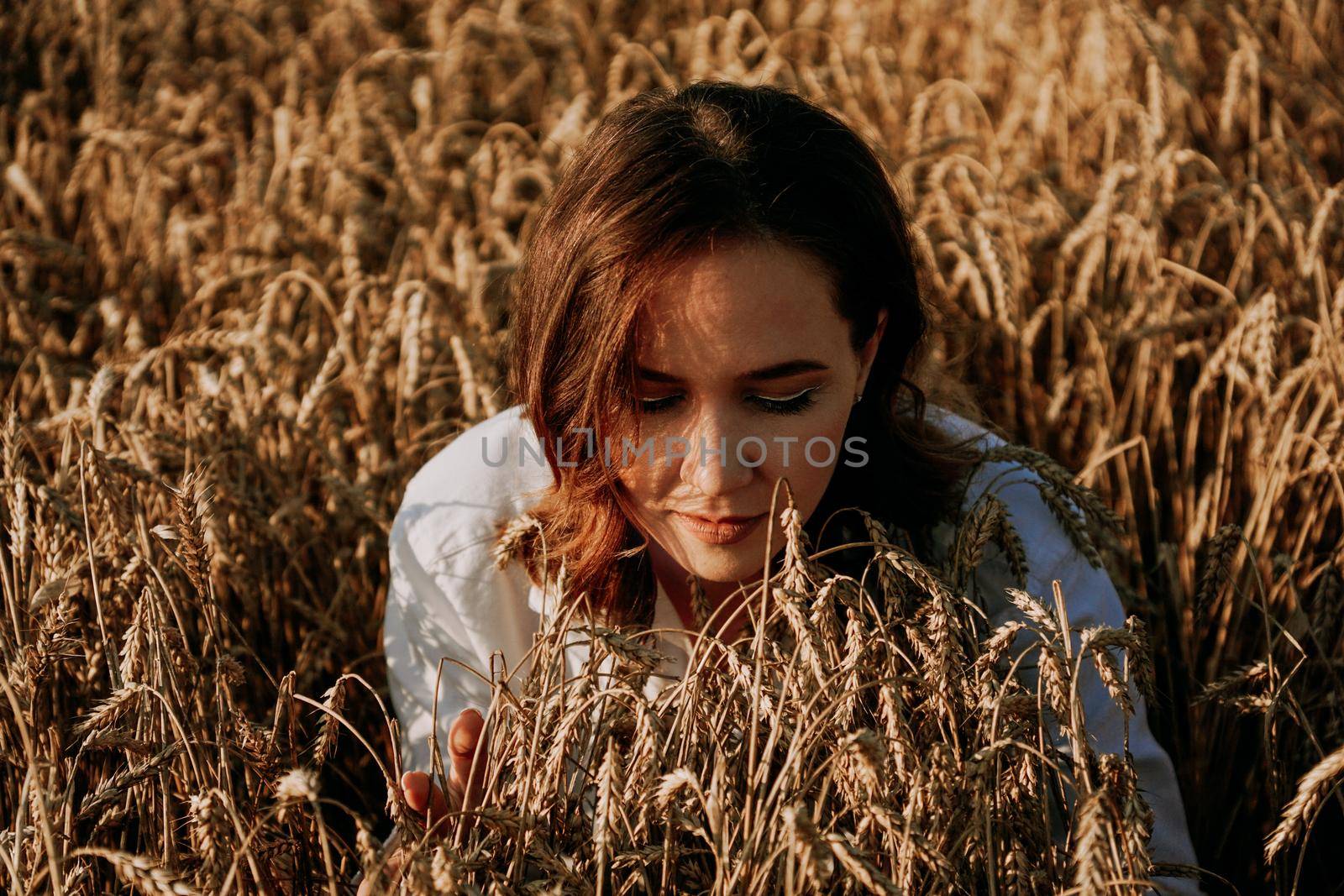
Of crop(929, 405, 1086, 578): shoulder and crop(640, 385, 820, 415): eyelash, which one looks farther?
crop(929, 405, 1086, 578): shoulder

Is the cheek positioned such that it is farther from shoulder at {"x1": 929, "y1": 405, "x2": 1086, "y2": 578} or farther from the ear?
shoulder at {"x1": 929, "y1": 405, "x2": 1086, "y2": 578}

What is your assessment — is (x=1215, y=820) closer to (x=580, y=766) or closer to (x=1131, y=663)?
(x=1131, y=663)

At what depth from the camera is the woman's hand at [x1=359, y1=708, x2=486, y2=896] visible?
4.15ft

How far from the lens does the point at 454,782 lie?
140cm

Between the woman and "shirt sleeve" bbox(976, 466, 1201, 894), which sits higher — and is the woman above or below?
above

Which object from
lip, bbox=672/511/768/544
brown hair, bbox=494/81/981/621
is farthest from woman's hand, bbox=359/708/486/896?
lip, bbox=672/511/768/544

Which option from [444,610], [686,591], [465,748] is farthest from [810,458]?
[444,610]

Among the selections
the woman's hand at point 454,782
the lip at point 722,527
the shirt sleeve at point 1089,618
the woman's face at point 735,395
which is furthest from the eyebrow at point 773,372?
the woman's hand at point 454,782

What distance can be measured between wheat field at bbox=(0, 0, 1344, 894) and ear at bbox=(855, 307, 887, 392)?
23 centimetres

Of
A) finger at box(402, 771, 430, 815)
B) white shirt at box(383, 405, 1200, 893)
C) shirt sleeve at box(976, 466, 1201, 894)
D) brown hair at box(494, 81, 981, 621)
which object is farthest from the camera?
white shirt at box(383, 405, 1200, 893)

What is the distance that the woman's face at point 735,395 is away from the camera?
1.34m

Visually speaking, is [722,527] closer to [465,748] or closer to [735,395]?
[735,395]

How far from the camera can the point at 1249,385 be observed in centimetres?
200

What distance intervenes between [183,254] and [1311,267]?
2.61 m
